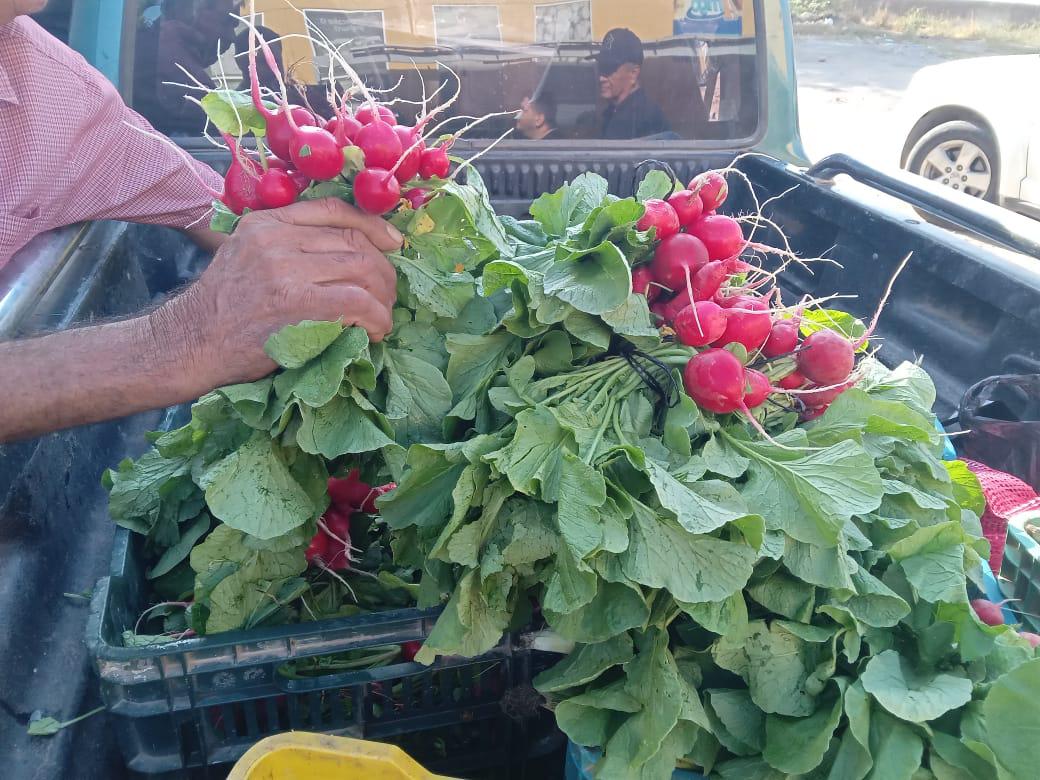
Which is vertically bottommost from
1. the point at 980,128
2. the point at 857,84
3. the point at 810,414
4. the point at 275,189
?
the point at 857,84

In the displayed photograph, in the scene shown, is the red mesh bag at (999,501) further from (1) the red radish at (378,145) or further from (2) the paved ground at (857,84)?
(2) the paved ground at (857,84)

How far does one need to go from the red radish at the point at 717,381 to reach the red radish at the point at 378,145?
24.7 inches

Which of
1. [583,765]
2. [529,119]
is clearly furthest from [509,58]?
[583,765]

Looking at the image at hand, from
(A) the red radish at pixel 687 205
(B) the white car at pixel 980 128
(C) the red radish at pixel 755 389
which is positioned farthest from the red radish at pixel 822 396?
(B) the white car at pixel 980 128

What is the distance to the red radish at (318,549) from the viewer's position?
1671 mm

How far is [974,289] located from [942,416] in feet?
1.13

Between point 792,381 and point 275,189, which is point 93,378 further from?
point 792,381

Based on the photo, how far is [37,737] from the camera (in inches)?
55.4

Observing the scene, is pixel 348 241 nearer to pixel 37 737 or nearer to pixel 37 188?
pixel 37 737

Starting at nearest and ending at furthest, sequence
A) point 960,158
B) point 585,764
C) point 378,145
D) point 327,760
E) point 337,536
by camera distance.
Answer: point 327,760, point 585,764, point 378,145, point 337,536, point 960,158

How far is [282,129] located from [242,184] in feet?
0.40

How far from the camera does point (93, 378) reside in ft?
5.09

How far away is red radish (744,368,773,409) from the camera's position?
4.96ft

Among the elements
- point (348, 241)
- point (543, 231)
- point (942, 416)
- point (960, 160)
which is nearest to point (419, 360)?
point (348, 241)
